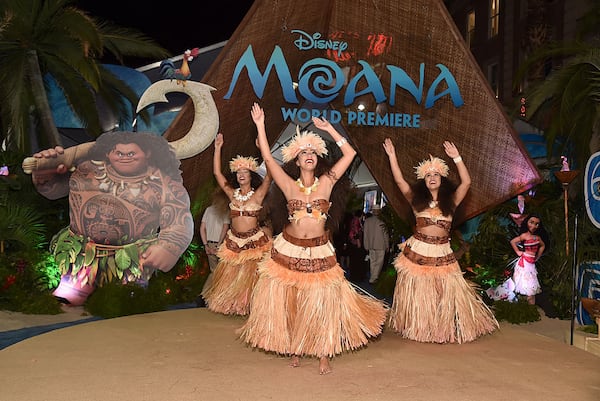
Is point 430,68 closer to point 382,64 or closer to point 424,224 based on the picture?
point 382,64

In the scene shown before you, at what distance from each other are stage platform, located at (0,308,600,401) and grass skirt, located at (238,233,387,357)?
0.62 feet

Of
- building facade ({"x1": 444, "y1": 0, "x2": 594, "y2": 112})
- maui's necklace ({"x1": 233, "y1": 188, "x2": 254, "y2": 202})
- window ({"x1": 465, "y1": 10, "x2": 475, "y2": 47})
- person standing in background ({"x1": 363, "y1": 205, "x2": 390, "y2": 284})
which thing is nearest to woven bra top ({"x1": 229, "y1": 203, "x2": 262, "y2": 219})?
maui's necklace ({"x1": 233, "y1": 188, "x2": 254, "y2": 202})

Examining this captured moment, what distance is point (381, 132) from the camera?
7.25 m

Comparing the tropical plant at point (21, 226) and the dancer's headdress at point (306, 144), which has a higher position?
the dancer's headdress at point (306, 144)

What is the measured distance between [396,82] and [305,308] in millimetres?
3639

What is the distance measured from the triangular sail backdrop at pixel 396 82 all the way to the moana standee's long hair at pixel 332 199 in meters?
1.83

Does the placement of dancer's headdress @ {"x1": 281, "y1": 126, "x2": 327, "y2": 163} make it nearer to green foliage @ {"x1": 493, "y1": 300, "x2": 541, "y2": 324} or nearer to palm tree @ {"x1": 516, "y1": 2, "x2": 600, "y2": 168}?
green foliage @ {"x1": 493, "y1": 300, "x2": 541, "y2": 324}

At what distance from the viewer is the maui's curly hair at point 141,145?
6.26 meters

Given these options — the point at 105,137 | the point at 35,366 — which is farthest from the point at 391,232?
the point at 35,366

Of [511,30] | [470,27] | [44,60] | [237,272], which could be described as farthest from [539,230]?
[470,27]

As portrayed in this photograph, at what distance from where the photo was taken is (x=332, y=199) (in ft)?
16.7

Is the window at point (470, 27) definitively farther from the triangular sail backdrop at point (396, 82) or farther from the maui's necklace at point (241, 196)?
the maui's necklace at point (241, 196)

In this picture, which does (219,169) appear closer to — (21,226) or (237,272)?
(237,272)

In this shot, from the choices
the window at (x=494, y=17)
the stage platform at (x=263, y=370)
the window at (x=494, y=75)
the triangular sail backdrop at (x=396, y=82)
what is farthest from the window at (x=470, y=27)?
the stage platform at (x=263, y=370)
